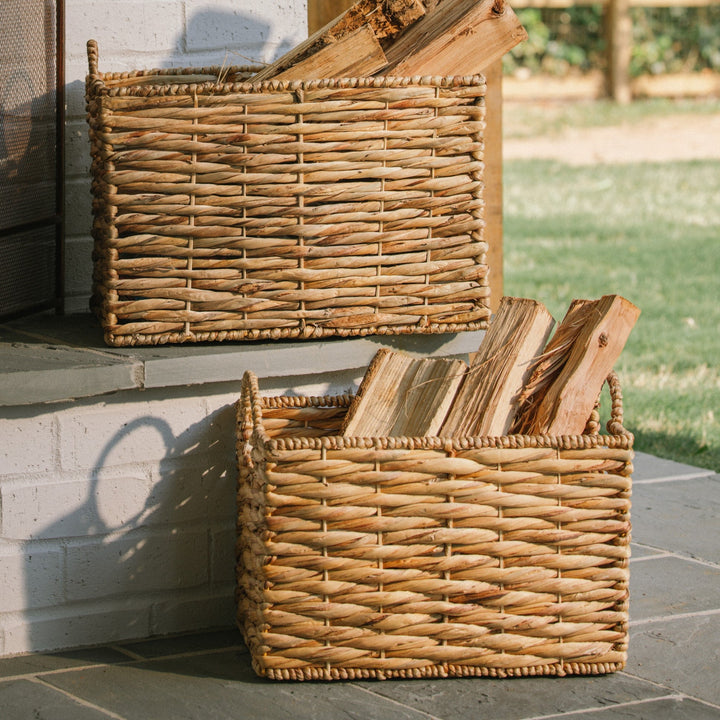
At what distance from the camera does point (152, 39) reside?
2.46 m

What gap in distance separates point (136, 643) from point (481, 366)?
78cm

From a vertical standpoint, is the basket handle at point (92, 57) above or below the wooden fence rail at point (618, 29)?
below

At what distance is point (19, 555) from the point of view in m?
2.09

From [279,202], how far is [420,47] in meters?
0.38

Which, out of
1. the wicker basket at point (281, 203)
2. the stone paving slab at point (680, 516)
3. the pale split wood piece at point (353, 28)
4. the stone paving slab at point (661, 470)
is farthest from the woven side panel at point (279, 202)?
the stone paving slab at point (661, 470)

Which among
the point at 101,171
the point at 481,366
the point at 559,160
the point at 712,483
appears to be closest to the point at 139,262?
the point at 101,171

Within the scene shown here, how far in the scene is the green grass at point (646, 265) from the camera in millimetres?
3930

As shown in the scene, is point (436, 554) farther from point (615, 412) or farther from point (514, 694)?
point (615, 412)

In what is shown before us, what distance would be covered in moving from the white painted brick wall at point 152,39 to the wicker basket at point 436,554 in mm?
823

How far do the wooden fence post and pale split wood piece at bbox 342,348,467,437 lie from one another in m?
9.98

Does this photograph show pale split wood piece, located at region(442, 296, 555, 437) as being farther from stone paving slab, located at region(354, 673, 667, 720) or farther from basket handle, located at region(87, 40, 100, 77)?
basket handle, located at region(87, 40, 100, 77)

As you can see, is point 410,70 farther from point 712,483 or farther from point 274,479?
point 712,483

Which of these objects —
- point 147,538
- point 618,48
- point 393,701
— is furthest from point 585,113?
point 393,701

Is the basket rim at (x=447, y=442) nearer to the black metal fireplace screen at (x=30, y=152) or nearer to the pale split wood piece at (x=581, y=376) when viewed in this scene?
the pale split wood piece at (x=581, y=376)
